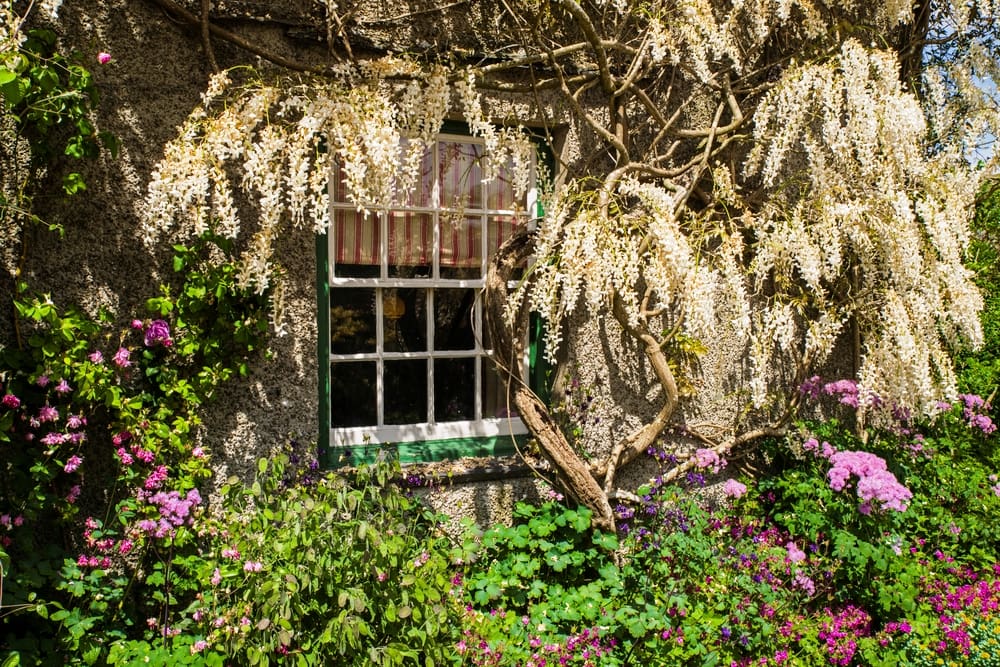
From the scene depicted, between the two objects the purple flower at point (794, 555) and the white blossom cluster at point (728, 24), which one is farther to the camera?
the white blossom cluster at point (728, 24)

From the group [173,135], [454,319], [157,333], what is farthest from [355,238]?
[157,333]

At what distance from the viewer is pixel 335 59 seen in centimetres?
350

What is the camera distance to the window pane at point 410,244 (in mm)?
3729

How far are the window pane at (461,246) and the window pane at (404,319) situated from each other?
0.69ft

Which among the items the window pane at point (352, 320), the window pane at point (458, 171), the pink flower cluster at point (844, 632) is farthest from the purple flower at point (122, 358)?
the pink flower cluster at point (844, 632)

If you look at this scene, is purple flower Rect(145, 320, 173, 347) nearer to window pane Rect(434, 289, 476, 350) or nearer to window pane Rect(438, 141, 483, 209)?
window pane Rect(434, 289, 476, 350)

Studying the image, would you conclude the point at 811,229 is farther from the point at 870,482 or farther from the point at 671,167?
the point at 870,482

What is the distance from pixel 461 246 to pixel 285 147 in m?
1.18

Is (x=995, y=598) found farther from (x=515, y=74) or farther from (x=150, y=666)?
(x=150, y=666)

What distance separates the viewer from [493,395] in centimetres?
402

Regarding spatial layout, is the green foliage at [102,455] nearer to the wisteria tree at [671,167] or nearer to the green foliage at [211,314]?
the green foliage at [211,314]

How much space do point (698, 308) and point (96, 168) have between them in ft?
8.78

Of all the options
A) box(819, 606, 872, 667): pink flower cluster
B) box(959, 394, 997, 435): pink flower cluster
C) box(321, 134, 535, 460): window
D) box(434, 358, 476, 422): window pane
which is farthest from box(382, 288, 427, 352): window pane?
box(959, 394, 997, 435): pink flower cluster

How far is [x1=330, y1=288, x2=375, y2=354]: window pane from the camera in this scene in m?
3.63
